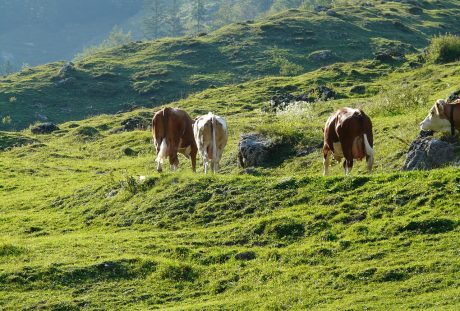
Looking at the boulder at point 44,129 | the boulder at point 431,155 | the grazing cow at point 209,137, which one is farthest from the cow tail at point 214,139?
the boulder at point 44,129

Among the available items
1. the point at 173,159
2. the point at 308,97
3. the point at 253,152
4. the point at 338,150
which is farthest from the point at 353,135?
the point at 308,97

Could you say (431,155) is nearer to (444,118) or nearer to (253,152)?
(444,118)

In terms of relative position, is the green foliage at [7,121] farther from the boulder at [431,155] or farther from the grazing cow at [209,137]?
the boulder at [431,155]

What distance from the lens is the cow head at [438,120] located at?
21.6 metres

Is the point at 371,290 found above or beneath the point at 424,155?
beneath

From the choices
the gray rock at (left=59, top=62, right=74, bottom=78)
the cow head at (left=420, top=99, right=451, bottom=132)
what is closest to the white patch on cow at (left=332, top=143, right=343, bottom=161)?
the cow head at (left=420, top=99, right=451, bottom=132)

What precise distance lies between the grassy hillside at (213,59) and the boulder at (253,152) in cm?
4391

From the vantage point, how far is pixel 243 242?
17.8m

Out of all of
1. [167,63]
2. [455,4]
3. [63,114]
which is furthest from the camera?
[455,4]

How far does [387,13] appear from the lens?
108938 millimetres

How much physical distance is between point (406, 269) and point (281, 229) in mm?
4193

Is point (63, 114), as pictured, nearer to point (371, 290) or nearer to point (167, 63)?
point (167, 63)

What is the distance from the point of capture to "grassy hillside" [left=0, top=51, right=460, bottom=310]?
14281mm

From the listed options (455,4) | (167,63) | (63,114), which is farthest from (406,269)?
(455,4)
